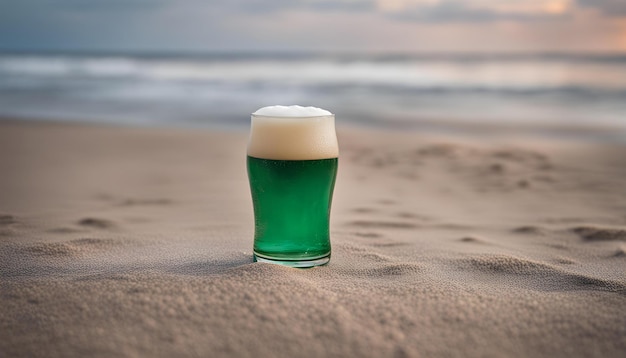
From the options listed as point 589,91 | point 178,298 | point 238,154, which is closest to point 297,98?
point 589,91

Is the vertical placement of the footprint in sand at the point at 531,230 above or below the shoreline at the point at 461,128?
above

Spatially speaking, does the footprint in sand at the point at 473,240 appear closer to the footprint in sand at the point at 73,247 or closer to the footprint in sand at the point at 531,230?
the footprint in sand at the point at 531,230

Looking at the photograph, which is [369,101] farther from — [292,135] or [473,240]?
[292,135]

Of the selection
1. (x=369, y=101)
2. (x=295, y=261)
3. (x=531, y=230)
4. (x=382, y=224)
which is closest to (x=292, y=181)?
(x=295, y=261)

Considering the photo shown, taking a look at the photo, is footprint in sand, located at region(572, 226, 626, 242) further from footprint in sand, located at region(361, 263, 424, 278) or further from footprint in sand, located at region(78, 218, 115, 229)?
footprint in sand, located at region(78, 218, 115, 229)

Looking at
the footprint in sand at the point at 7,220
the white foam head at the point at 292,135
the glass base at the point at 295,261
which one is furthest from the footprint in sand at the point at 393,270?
the footprint in sand at the point at 7,220

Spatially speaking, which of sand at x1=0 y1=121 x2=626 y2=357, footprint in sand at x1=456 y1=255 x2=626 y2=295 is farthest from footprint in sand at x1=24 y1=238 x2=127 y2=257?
footprint in sand at x1=456 y1=255 x2=626 y2=295

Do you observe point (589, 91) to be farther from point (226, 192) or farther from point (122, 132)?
point (226, 192)
